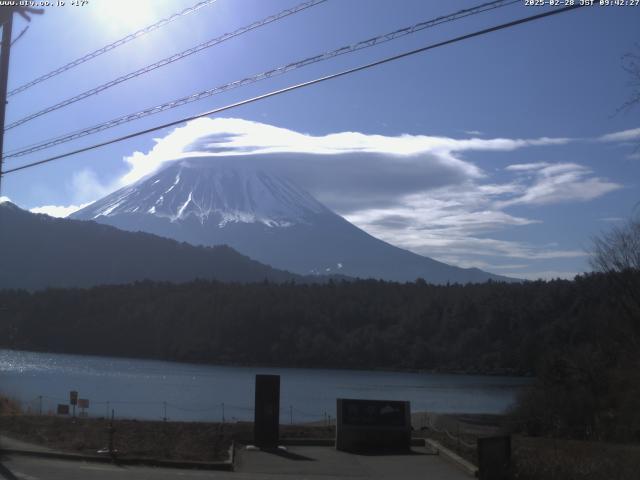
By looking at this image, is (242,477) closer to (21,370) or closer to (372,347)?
(21,370)

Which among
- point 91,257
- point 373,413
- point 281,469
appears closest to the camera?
point 281,469

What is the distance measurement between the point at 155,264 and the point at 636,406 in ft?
469

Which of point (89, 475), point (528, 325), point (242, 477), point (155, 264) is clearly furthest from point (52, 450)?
point (155, 264)

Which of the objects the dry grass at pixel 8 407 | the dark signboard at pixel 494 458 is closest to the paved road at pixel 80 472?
the dark signboard at pixel 494 458

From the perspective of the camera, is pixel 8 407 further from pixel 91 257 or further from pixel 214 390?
pixel 91 257

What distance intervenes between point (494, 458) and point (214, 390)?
4190 centimetres

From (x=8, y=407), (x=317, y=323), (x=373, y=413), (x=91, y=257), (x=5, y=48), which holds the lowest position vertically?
(x=8, y=407)

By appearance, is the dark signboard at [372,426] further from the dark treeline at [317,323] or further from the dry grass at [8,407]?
the dark treeline at [317,323]

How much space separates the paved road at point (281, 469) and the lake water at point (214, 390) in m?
16.3

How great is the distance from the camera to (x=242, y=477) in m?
14.7

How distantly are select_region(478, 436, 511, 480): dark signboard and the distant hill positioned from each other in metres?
130

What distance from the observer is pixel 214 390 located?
53531mm

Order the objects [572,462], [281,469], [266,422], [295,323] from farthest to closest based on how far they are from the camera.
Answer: [295,323] < [266,422] < [281,469] < [572,462]

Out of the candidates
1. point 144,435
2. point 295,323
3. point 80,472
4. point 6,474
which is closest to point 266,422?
point 144,435
